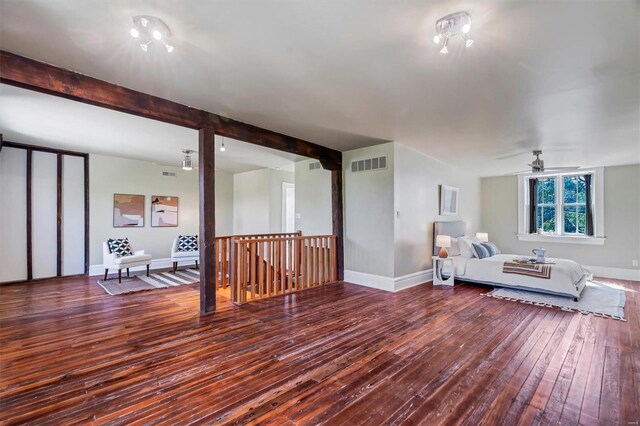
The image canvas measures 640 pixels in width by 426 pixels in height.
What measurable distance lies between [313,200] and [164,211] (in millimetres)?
3847

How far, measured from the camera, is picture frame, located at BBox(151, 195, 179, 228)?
7.15 m

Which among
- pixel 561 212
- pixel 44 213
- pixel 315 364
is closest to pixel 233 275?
pixel 315 364

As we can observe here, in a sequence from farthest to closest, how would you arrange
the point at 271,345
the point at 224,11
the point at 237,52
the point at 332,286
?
1. the point at 332,286
2. the point at 271,345
3. the point at 237,52
4. the point at 224,11

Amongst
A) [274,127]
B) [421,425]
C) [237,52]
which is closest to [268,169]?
[274,127]

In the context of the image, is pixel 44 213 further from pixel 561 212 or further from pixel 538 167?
pixel 561 212

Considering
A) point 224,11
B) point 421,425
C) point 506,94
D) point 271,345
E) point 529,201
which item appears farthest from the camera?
point 529,201

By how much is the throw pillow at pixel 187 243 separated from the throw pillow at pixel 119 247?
100 centimetres

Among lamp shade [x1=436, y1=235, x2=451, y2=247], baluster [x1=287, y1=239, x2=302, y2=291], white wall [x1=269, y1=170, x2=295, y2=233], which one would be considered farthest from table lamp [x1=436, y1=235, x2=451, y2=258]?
white wall [x1=269, y1=170, x2=295, y2=233]

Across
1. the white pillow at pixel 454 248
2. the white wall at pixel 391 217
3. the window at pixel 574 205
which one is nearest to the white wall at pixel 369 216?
the white wall at pixel 391 217

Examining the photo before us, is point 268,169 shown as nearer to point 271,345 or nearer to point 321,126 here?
point 321,126

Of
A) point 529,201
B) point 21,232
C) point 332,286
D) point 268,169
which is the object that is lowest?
point 332,286

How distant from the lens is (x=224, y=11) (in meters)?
1.86

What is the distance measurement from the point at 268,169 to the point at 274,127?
3.59 meters

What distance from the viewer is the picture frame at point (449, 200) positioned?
6.31 meters
